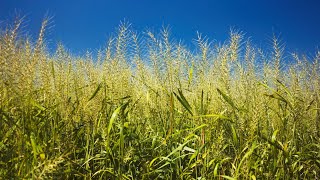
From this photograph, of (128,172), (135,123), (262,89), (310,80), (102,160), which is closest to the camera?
(128,172)

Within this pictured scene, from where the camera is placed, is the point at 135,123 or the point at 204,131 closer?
the point at 204,131

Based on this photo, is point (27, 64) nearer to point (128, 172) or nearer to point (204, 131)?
point (128, 172)

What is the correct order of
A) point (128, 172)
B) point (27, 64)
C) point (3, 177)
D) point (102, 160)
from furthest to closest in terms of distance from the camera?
point (102, 160)
point (128, 172)
point (27, 64)
point (3, 177)

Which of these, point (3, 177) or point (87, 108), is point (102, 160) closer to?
point (87, 108)

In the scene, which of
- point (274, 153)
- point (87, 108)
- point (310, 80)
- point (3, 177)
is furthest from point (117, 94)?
point (310, 80)

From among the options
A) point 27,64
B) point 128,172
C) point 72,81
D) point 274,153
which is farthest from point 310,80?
point 27,64

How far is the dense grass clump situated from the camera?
2.76 meters

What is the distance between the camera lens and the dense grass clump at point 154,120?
9.05 ft

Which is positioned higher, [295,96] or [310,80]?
[310,80]

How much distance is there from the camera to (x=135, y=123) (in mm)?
3912

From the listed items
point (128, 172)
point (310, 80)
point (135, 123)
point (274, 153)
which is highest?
point (310, 80)

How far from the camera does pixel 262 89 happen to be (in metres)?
3.65

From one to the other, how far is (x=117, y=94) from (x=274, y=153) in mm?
1784

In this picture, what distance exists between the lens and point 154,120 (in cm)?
411
